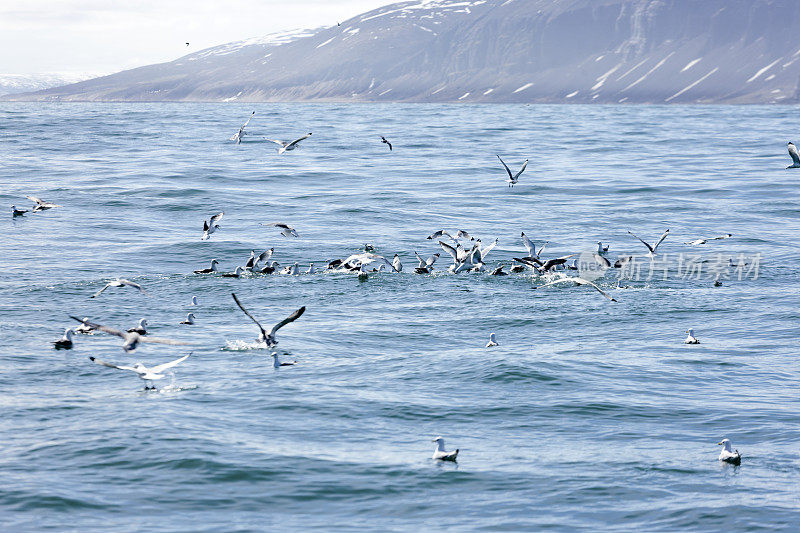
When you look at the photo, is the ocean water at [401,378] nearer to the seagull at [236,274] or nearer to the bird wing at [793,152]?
the seagull at [236,274]

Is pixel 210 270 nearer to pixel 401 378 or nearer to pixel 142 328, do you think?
pixel 142 328

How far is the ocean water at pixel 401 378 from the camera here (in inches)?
571

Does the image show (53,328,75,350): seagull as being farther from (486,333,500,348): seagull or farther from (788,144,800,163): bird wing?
(788,144,800,163): bird wing

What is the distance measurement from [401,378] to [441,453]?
5.03 metres

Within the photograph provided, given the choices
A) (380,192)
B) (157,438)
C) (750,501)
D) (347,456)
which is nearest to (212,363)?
(157,438)

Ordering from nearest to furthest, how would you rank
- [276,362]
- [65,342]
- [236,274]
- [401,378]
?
[401,378]
[276,362]
[65,342]
[236,274]

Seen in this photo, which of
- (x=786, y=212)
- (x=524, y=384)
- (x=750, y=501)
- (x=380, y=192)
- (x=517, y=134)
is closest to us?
(x=750, y=501)

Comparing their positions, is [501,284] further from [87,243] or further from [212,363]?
[87,243]

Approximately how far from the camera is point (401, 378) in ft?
67.5

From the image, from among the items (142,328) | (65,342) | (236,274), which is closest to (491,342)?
(142,328)

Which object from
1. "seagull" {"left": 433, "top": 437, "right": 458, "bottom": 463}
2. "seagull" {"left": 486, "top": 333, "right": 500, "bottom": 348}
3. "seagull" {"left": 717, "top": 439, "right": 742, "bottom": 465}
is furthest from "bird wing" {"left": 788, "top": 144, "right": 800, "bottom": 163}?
"seagull" {"left": 433, "top": 437, "right": 458, "bottom": 463}

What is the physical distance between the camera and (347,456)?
1614 cm

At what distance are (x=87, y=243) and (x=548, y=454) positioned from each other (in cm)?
2471

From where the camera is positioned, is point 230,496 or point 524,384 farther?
point 524,384
